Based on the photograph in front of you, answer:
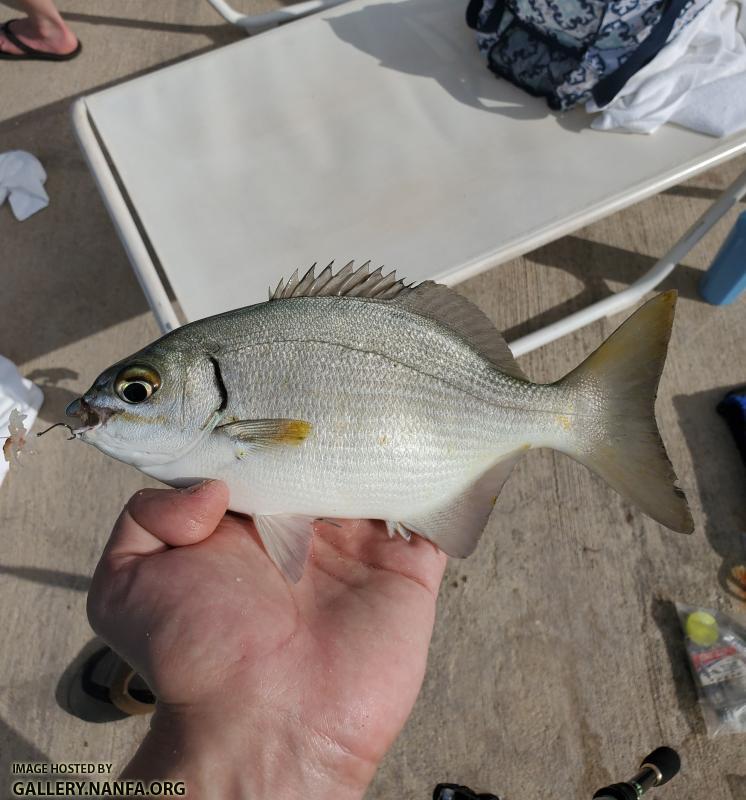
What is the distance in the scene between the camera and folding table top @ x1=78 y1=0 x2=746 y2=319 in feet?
7.14

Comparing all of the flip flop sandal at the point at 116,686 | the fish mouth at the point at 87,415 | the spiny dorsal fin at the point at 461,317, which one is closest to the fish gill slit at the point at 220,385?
the fish mouth at the point at 87,415

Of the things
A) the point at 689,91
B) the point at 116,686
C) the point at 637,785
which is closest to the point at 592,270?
the point at 689,91

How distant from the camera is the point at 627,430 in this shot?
138 centimetres

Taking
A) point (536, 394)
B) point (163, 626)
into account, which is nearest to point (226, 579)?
point (163, 626)

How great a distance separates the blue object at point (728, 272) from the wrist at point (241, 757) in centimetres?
253

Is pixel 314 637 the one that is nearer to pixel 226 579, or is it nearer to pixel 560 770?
pixel 226 579

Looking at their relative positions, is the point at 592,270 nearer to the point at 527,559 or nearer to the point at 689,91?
the point at 689,91

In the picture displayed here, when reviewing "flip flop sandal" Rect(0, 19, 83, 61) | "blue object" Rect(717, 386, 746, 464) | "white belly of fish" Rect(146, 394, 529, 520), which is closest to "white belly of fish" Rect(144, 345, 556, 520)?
"white belly of fish" Rect(146, 394, 529, 520)

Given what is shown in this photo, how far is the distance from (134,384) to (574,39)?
87.2 inches

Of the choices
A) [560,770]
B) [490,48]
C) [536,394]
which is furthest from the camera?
[490,48]

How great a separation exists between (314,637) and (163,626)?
1.10 feet

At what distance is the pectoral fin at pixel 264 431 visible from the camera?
1295mm

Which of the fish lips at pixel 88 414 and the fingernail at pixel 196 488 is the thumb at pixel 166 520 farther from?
the fish lips at pixel 88 414

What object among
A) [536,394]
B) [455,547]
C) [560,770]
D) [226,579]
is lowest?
[560,770]
